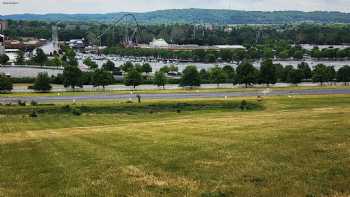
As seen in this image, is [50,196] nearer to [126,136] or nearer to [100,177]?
[100,177]

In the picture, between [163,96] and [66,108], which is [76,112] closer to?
[66,108]

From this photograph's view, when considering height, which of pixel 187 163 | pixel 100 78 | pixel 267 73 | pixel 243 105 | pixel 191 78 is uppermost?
pixel 187 163

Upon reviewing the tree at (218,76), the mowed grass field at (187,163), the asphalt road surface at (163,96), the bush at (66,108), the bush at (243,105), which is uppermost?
the mowed grass field at (187,163)

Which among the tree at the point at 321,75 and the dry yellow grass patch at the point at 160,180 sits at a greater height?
the dry yellow grass patch at the point at 160,180

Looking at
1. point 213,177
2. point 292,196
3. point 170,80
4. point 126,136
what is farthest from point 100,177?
point 170,80

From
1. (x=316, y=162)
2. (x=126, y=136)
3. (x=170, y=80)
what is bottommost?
(x=170, y=80)

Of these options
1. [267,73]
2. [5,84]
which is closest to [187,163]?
[5,84]

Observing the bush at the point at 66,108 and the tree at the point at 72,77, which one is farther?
the tree at the point at 72,77

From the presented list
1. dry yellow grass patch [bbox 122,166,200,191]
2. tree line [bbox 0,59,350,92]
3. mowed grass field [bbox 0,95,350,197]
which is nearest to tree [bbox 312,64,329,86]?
tree line [bbox 0,59,350,92]

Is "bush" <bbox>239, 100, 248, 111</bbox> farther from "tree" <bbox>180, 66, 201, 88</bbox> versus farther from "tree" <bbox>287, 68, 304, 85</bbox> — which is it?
"tree" <bbox>287, 68, 304, 85</bbox>

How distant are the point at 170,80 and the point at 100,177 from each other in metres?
103

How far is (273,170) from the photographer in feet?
54.2

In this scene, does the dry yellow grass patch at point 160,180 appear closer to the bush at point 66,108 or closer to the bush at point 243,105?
the bush at point 243,105

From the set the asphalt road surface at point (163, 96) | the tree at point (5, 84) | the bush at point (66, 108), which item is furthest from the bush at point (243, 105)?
the tree at point (5, 84)
